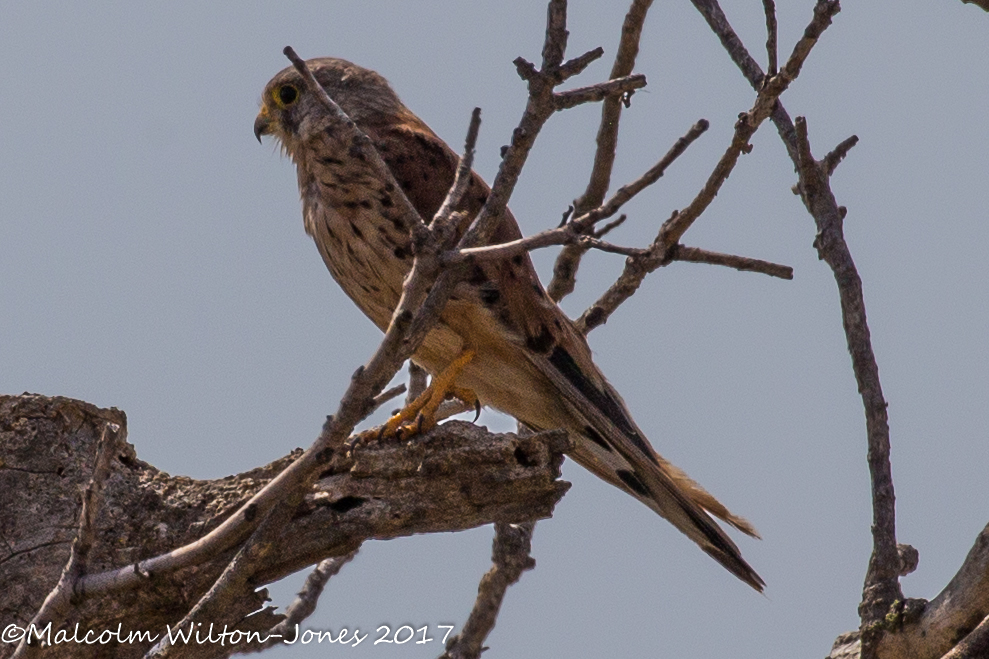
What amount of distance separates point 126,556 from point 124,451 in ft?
1.03

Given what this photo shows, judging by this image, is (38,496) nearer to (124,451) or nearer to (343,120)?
(124,451)

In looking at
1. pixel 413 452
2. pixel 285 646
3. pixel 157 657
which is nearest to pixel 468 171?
pixel 413 452

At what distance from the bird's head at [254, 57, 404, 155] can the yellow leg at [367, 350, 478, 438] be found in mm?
1104

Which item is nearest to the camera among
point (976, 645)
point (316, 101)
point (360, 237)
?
point (976, 645)

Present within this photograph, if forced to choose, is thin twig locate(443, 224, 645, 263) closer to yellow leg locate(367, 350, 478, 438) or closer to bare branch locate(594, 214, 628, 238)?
bare branch locate(594, 214, 628, 238)

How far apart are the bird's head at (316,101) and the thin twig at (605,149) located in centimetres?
83

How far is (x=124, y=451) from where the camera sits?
3.24 metres

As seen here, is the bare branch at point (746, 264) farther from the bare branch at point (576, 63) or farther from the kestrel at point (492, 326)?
the kestrel at point (492, 326)

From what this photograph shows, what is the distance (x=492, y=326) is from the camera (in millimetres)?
3822

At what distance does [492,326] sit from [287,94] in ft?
4.69

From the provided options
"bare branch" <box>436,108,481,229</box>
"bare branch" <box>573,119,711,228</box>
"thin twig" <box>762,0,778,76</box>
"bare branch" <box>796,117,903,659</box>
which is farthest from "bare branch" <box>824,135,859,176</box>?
"bare branch" <box>436,108,481,229</box>

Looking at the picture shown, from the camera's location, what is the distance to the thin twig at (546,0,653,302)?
4.02 meters

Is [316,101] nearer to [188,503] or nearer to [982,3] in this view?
[188,503]

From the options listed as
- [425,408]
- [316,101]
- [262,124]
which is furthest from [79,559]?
[262,124]
